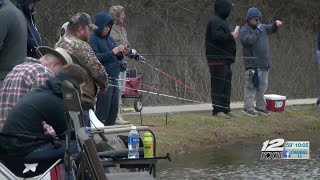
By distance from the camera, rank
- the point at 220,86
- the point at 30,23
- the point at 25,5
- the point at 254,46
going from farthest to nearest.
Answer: the point at 254,46, the point at 220,86, the point at 30,23, the point at 25,5

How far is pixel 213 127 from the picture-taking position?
44.6 ft

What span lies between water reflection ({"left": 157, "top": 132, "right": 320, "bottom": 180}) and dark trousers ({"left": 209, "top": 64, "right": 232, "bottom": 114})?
7.57 ft

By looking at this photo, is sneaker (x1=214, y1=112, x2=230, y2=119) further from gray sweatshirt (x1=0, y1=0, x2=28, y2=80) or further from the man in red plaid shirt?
the man in red plaid shirt

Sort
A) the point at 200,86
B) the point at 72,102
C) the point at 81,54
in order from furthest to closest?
the point at 200,86, the point at 81,54, the point at 72,102

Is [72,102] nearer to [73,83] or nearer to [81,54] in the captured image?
[73,83]

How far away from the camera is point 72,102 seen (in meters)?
6.24

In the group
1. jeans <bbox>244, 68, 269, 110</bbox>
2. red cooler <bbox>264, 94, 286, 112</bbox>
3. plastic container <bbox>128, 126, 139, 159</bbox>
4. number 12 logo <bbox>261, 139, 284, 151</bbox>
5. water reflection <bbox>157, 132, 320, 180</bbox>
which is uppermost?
plastic container <bbox>128, 126, 139, 159</bbox>

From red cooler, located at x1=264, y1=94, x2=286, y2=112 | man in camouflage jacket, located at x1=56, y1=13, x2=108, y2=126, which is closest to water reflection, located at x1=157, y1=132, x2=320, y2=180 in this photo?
man in camouflage jacket, located at x1=56, y1=13, x2=108, y2=126

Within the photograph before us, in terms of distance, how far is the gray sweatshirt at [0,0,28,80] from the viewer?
28.2 feet

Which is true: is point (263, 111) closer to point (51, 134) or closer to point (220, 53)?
point (220, 53)

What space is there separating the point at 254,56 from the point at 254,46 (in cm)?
18

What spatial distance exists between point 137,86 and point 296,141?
3.70m

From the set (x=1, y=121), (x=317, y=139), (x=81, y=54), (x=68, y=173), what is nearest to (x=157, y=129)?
(x=317, y=139)

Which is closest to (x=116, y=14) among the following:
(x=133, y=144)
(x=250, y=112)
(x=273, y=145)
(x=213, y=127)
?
Answer: (x=213, y=127)
